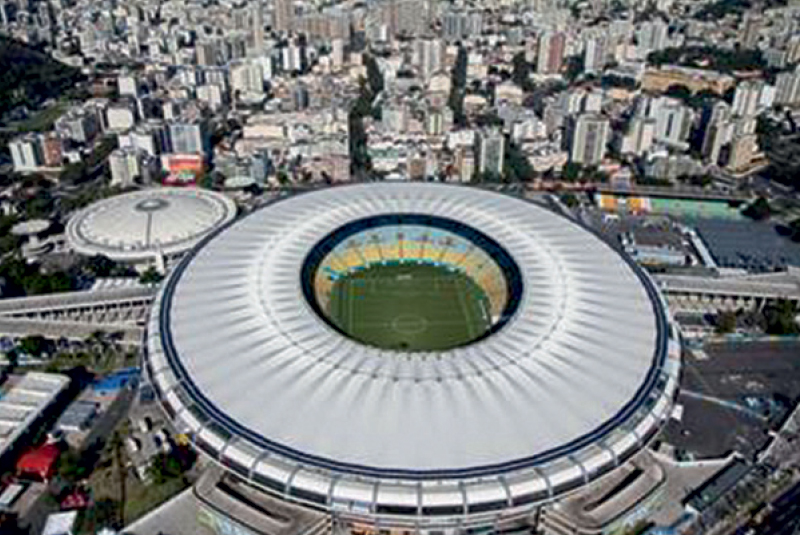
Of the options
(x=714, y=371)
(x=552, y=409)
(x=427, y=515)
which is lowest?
(x=714, y=371)

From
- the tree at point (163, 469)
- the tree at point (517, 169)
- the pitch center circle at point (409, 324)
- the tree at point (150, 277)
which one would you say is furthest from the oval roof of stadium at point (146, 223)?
the tree at point (517, 169)

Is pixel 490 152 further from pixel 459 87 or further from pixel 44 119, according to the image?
pixel 44 119

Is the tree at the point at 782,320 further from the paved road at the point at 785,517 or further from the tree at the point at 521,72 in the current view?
the tree at the point at 521,72

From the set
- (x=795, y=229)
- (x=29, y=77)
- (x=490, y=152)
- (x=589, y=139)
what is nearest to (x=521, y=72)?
(x=589, y=139)

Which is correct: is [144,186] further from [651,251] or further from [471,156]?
[651,251]

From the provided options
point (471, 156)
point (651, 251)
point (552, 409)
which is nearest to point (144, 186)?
point (471, 156)

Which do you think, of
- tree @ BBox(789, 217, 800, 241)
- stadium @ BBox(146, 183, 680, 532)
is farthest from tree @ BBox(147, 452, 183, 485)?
tree @ BBox(789, 217, 800, 241)
